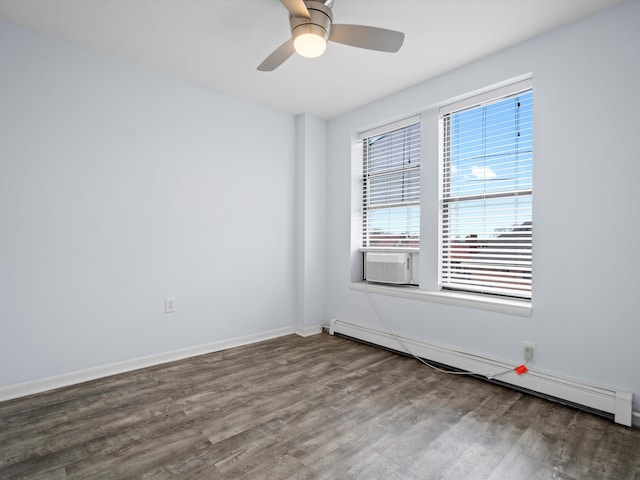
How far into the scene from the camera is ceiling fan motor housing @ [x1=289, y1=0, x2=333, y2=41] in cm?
186

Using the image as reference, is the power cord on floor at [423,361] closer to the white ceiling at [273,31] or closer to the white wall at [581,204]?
the white wall at [581,204]

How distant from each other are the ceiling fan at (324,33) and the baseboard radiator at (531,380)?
236cm

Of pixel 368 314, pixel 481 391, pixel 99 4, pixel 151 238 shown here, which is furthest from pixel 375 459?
pixel 99 4

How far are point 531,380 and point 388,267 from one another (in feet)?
5.00

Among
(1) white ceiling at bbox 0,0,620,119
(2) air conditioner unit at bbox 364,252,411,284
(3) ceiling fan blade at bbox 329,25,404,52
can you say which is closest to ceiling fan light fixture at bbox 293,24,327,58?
(3) ceiling fan blade at bbox 329,25,404,52

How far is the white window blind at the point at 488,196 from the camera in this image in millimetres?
2578

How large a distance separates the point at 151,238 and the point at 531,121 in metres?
3.20

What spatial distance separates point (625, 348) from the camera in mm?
2033

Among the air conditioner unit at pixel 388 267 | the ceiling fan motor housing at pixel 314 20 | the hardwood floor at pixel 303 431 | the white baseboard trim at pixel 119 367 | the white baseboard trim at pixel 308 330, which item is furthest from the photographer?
the white baseboard trim at pixel 308 330

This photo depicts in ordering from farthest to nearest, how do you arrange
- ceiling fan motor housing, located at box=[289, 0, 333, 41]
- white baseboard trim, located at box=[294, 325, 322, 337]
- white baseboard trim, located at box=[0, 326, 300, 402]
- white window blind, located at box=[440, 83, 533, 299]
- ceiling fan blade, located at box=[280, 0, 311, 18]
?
1. white baseboard trim, located at box=[294, 325, 322, 337]
2. white window blind, located at box=[440, 83, 533, 299]
3. white baseboard trim, located at box=[0, 326, 300, 402]
4. ceiling fan motor housing, located at box=[289, 0, 333, 41]
5. ceiling fan blade, located at box=[280, 0, 311, 18]

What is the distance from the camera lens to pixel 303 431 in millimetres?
1911

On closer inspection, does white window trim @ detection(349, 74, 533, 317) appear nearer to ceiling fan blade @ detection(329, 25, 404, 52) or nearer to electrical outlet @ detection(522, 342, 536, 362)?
electrical outlet @ detection(522, 342, 536, 362)

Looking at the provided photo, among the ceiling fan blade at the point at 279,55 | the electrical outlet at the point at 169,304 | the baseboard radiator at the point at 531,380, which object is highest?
the ceiling fan blade at the point at 279,55

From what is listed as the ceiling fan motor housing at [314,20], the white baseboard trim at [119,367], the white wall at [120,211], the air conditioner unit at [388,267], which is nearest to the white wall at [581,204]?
the air conditioner unit at [388,267]
